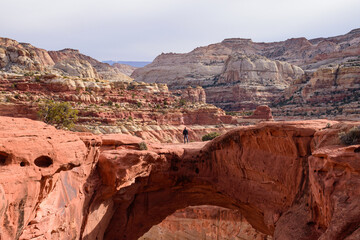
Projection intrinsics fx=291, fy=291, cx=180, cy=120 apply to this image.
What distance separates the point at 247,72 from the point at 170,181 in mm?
108282

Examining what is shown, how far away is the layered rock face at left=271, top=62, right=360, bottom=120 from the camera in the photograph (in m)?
64.8

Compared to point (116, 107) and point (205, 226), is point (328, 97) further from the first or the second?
point (205, 226)

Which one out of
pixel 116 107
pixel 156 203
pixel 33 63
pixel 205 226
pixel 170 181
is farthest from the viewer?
pixel 33 63

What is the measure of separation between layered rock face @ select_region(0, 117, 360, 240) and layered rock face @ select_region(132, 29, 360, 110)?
86.8 meters

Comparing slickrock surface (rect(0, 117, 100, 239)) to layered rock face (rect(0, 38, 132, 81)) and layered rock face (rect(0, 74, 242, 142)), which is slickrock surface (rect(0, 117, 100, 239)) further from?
layered rock face (rect(0, 38, 132, 81))

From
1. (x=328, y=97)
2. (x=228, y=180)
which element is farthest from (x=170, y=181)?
(x=328, y=97)

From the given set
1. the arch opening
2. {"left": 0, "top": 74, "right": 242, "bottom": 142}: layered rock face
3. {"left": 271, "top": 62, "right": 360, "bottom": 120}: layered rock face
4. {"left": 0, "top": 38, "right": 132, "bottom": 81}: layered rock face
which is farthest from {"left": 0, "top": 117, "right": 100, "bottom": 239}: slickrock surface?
{"left": 271, "top": 62, "right": 360, "bottom": 120}: layered rock face

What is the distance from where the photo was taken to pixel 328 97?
7294 cm

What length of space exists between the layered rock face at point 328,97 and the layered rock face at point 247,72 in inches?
880

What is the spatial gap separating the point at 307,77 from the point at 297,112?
72.0ft

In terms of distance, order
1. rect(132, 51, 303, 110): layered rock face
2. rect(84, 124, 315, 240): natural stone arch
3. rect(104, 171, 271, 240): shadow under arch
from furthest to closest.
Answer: rect(132, 51, 303, 110): layered rock face
rect(104, 171, 271, 240): shadow under arch
rect(84, 124, 315, 240): natural stone arch

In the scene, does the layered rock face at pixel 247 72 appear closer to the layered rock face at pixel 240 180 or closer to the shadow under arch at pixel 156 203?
the shadow under arch at pixel 156 203

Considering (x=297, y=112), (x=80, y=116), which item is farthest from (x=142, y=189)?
(x=297, y=112)

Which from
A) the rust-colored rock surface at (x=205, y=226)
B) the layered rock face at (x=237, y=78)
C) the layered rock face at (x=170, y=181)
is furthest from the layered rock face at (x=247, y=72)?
the layered rock face at (x=170, y=181)
